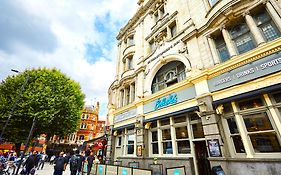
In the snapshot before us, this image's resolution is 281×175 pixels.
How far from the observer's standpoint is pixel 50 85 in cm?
2030

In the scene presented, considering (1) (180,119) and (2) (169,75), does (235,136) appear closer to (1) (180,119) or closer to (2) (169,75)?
(1) (180,119)

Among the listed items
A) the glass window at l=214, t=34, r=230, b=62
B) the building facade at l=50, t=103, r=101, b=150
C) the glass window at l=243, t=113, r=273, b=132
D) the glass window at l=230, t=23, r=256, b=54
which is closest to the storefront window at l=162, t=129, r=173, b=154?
the glass window at l=243, t=113, r=273, b=132

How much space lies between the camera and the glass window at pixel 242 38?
7.21 meters

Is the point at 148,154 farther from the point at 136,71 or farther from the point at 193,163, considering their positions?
the point at 136,71

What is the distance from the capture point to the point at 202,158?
7.86 meters

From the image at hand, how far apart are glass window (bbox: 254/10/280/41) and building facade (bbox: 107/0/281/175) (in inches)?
1.6

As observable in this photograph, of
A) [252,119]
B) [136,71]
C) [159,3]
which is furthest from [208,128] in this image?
[159,3]

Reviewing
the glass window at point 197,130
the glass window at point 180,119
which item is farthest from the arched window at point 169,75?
the glass window at point 197,130

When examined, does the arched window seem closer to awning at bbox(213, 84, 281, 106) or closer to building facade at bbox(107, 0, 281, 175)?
building facade at bbox(107, 0, 281, 175)

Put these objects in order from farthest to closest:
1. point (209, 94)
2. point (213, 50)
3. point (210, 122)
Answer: point (213, 50) → point (209, 94) → point (210, 122)

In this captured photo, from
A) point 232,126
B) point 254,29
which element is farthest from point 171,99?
point 254,29

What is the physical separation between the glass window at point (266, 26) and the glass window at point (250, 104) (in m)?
2.87

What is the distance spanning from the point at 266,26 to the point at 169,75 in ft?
19.9

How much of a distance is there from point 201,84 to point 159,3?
1128cm
